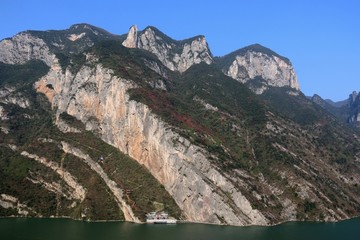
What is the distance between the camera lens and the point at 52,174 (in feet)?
534

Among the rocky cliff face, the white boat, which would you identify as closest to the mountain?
the rocky cliff face

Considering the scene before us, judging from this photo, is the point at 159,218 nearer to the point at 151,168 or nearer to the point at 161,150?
the point at 151,168

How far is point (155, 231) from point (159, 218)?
14.6m

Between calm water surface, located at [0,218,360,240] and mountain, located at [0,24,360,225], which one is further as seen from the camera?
mountain, located at [0,24,360,225]

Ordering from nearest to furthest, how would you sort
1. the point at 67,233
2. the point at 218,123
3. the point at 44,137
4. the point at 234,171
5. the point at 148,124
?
1. the point at 67,233
2. the point at 234,171
3. the point at 148,124
4. the point at 44,137
5. the point at 218,123

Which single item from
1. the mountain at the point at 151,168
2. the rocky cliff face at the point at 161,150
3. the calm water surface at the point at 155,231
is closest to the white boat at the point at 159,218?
the mountain at the point at 151,168

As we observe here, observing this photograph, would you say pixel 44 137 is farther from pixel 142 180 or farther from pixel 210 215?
pixel 210 215

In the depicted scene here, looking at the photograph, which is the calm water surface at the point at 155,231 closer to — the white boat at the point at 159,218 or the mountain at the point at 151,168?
the white boat at the point at 159,218

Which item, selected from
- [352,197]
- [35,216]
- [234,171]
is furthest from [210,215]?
[352,197]

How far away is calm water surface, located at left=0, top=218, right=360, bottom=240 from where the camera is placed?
387 feet

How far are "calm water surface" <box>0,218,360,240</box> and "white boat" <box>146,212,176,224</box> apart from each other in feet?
14.9

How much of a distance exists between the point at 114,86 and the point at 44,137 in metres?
33.0

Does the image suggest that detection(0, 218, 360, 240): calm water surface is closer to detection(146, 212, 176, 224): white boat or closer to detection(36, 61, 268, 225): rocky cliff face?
detection(146, 212, 176, 224): white boat

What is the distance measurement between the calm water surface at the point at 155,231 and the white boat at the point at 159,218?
4549 millimetres
